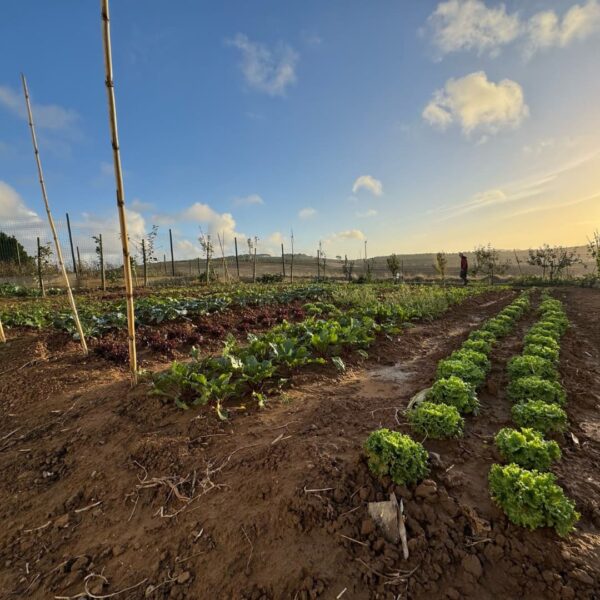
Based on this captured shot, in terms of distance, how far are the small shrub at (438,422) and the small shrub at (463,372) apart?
4.05 feet

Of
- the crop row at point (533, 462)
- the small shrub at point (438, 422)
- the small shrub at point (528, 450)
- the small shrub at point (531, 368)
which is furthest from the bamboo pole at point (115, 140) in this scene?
the small shrub at point (531, 368)

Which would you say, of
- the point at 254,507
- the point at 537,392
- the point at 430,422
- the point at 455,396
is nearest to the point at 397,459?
the point at 430,422

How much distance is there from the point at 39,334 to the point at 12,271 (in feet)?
55.0

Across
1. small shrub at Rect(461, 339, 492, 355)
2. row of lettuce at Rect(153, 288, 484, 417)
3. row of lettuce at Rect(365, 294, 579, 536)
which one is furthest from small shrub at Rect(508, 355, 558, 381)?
row of lettuce at Rect(153, 288, 484, 417)

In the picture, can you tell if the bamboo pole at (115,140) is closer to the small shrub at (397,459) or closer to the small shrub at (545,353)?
the small shrub at (397,459)

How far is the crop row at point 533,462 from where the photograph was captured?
236 cm

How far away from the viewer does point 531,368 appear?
16.4 ft

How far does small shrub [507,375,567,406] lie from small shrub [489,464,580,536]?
6.32 ft

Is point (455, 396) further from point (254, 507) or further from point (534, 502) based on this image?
point (254, 507)

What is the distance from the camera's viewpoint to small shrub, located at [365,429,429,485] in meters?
2.74

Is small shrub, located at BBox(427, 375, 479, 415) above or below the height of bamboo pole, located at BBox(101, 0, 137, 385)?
below

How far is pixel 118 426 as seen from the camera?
377 centimetres

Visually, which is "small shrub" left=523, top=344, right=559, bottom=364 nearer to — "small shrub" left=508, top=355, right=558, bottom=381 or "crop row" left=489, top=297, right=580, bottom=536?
"small shrub" left=508, top=355, right=558, bottom=381

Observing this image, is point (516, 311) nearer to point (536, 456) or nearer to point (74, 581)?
point (536, 456)
